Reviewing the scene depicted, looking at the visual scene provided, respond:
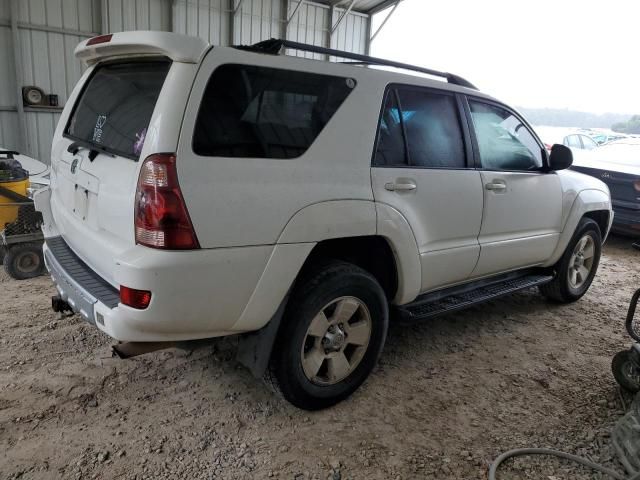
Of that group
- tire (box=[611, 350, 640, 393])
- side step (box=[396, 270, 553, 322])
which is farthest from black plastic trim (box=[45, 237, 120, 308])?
tire (box=[611, 350, 640, 393])

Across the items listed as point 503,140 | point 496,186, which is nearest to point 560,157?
point 503,140

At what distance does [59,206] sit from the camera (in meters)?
2.93

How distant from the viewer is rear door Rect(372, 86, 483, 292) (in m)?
2.81

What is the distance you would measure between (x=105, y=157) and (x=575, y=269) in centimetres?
422

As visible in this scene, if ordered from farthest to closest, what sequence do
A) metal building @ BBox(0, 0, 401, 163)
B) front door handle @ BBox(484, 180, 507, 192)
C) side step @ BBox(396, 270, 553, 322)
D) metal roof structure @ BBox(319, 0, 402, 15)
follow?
metal roof structure @ BBox(319, 0, 402, 15) → metal building @ BBox(0, 0, 401, 163) → front door handle @ BBox(484, 180, 507, 192) → side step @ BBox(396, 270, 553, 322)

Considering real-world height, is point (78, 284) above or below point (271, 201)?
below

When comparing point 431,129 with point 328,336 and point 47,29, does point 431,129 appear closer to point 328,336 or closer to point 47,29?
point 328,336

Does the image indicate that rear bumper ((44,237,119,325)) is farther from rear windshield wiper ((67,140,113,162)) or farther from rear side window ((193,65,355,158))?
rear side window ((193,65,355,158))

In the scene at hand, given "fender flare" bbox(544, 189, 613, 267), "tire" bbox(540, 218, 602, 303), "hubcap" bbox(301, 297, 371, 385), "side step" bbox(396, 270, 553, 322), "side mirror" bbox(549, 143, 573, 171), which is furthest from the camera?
"tire" bbox(540, 218, 602, 303)

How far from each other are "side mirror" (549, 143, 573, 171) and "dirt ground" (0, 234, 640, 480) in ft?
4.58

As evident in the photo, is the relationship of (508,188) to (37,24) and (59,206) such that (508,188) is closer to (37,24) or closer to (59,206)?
(59,206)

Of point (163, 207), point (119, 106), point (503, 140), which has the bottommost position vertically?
point (163, 207)

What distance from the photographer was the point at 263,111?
7.48 ft

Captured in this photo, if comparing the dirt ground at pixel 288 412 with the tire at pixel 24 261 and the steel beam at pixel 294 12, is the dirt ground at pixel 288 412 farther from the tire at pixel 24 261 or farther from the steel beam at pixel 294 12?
the steel beam at pixel 294 12
